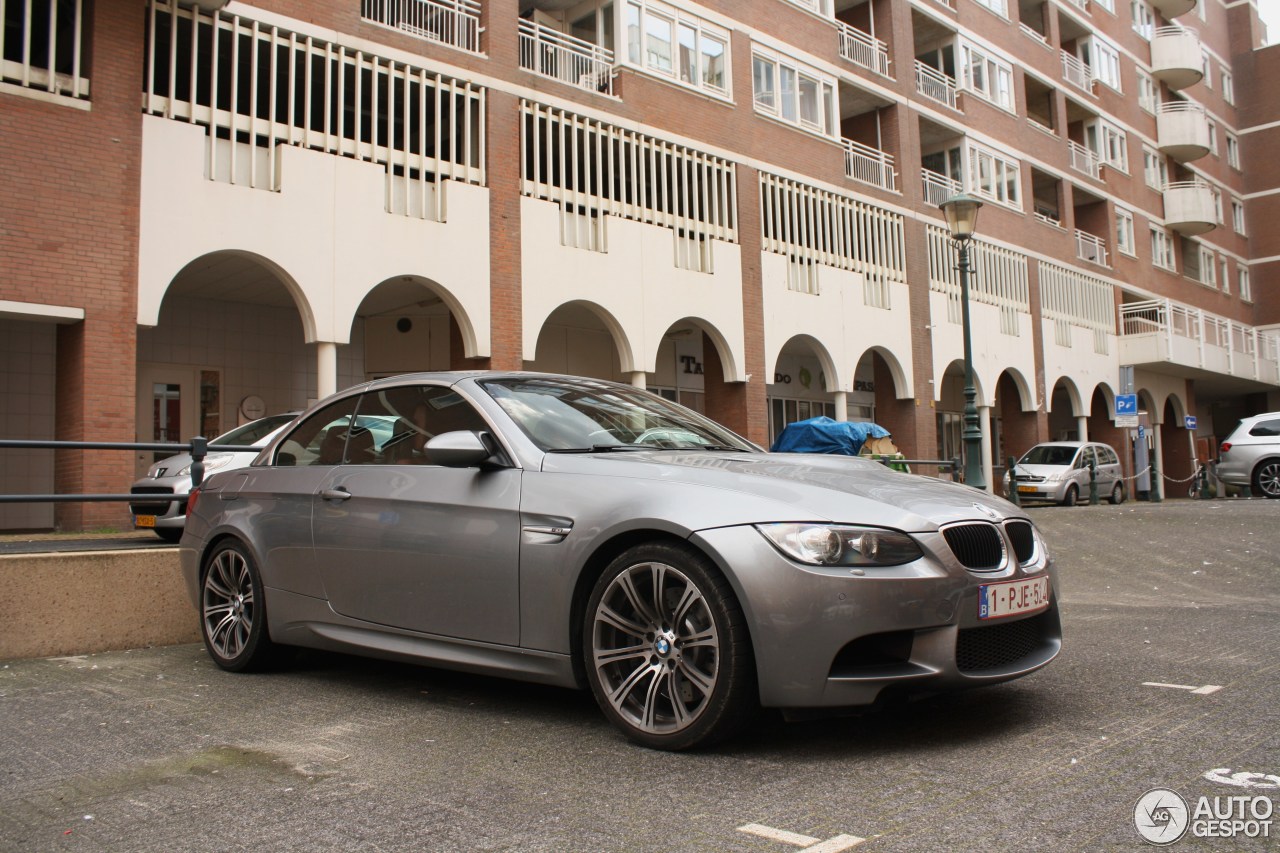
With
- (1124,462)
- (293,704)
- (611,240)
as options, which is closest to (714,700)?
(293,704)

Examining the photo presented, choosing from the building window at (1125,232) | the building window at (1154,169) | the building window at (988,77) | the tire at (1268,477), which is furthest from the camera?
the building window at (1154,169)

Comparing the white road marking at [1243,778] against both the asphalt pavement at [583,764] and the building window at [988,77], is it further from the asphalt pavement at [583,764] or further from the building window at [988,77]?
the building window at [988,77]

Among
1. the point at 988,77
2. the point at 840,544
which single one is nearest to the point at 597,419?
the point at 840,544

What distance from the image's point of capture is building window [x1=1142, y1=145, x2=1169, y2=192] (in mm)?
41969

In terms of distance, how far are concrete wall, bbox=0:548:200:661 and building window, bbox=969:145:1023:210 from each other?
27.3 meters

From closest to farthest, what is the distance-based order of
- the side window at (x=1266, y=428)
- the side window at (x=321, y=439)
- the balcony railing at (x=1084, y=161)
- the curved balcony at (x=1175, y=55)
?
the side window at (x=321, y=439) → the side window at (x=1266, y=428) → the balcony railing at (x=1084, y=161) → the curved balcony at (x=1175, y=55)

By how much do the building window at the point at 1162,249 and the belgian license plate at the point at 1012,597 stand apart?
136 feet

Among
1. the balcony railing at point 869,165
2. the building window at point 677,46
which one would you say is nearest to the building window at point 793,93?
the balcony railing at point 869,165

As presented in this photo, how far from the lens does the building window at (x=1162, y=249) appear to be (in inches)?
1642

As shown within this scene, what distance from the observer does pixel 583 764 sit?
3.81 meters

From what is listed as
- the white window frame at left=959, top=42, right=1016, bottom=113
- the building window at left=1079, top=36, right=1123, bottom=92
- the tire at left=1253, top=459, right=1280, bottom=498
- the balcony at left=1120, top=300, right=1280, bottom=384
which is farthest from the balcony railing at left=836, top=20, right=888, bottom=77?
the balcony at left=1120, top=300, right=1280, bottom=384

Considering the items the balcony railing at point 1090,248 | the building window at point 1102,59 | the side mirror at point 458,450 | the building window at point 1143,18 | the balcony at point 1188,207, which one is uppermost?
the building window at point 1143,18

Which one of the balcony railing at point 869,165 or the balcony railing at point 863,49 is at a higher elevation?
the balcony railing at point 863,49

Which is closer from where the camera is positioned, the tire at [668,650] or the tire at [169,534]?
the tire at [668,650]
